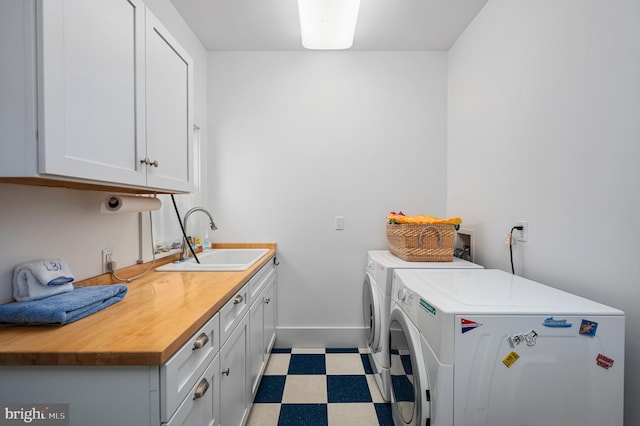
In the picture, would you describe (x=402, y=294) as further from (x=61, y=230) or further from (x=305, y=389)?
(x=61, y=230)

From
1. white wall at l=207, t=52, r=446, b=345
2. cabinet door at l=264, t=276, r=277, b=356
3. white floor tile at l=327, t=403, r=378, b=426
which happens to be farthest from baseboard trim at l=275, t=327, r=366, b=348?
white floor tile at l=327, t=403, r=378, b=426

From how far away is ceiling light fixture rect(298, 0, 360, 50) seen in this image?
164 centimetres

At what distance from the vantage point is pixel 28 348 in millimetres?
721

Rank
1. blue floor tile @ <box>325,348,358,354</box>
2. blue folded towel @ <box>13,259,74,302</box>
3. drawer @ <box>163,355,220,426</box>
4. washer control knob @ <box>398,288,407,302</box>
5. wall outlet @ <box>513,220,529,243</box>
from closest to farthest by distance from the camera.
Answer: drawer @ <box>163,355,220,426</box>, blue folded towel @ <box>13,259,74,302</box>, washer control knob @ <box>398,288,407,302</box>, wall outlet @ <box>513,220,529,243</box>, blue floor tile @ <box>325,348,358,354</box>

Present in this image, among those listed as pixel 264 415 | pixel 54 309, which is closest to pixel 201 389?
pixel 54 309

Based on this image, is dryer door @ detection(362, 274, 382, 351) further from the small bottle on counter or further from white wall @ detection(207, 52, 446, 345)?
A: the small bottle on counter

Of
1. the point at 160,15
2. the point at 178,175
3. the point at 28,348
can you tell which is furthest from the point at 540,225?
the point at 160,15

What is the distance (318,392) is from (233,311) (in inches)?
39.3

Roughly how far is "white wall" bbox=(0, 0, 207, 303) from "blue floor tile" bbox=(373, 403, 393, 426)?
167 centimetres

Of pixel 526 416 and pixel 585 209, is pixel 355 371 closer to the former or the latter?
Answer: pixel 526 416

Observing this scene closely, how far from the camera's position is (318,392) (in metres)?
1.86

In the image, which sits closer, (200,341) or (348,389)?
(200,341)

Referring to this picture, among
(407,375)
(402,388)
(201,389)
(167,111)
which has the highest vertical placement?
(167,111)

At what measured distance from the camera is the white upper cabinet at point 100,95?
725 millimetres
